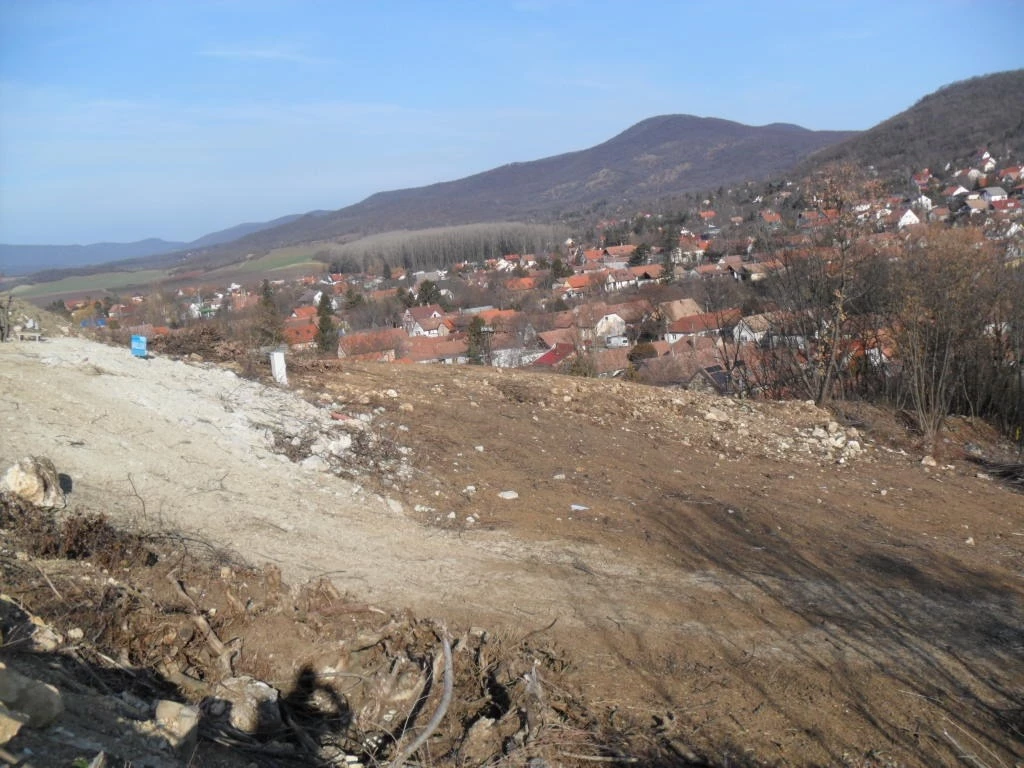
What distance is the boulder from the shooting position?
4637mm

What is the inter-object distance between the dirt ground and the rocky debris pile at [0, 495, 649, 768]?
20 cm

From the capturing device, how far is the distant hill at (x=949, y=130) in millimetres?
64875

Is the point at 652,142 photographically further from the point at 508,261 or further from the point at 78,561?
the point at 78,561

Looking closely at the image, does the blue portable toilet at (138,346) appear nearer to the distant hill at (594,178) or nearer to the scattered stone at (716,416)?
the scattered stone at (716,416)

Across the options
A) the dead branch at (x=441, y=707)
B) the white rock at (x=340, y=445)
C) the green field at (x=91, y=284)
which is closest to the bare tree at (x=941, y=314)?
the white rock at (x=340, y=445)

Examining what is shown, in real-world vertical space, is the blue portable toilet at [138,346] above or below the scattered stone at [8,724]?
above

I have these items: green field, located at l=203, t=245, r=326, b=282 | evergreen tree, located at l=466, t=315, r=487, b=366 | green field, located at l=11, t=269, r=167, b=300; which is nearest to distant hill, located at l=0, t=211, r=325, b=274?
green field, located at l=11, t=269, r=167, b=300

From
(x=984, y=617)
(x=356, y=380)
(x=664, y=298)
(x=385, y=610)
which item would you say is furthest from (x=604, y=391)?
(x=664, y=298)

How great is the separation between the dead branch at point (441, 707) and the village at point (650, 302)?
8594mm

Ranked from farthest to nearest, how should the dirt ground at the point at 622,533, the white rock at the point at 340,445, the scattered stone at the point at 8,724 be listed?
the white rock at the point at 340,445, the dirt ground at the point at 622,533, the scattered stone at the point at 8,724

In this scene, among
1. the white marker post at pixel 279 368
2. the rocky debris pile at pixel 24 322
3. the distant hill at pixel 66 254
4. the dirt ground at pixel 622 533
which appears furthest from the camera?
the distant hill at pixel 66 254

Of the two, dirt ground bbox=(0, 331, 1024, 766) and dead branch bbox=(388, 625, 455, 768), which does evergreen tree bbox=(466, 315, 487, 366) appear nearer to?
dirt ground bbox=(0, 331, 1024, 766)

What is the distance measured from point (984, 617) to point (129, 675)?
5750 mm

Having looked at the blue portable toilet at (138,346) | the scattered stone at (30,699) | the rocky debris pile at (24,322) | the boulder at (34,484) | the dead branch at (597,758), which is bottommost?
the dead branch at (597,758)
